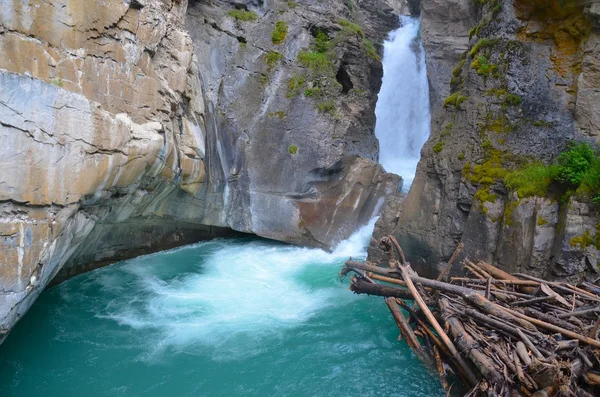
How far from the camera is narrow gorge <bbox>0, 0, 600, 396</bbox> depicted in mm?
6301

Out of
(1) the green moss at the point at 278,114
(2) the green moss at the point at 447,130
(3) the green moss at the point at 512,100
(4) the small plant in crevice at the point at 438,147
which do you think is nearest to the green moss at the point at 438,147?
(4) the small plant in crevice at the point at 438,147

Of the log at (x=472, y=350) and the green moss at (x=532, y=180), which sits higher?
the green moss at (x=532, y=180)

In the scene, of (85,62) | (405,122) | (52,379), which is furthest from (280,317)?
(405,122)

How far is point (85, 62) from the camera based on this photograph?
290 inches

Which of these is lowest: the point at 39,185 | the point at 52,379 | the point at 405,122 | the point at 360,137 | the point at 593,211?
the point at 52,379

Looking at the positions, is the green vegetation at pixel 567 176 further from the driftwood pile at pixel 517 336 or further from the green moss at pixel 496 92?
the driftwood pile at pixel 517 336

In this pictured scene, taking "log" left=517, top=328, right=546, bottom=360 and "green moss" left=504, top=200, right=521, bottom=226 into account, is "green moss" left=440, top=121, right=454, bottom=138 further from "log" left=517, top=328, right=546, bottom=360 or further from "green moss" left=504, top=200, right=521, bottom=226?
"log" left=517, top=328, right=546, bottom=360

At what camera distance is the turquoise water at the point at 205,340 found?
6301 mm

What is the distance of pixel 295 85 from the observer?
47.0ft

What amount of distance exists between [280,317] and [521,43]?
8623 mm

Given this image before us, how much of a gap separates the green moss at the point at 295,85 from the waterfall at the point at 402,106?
28.7 ft

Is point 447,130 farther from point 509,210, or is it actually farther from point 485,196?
point 509,210

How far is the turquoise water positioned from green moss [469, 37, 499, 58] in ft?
22.9

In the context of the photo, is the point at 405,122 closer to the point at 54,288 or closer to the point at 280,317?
the point at 280,317
